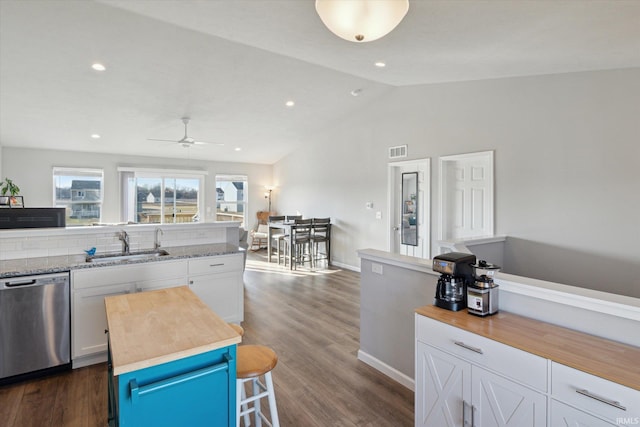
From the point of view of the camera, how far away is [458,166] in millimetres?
5078

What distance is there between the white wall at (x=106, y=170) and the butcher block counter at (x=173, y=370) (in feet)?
23.8

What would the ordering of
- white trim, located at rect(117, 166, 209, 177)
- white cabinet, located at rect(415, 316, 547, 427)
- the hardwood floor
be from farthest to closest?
white trim, located at rect(117, 166, 209, 177) < the hardwood floor < white cabinet, located at rect(415, 316, 547, 427)

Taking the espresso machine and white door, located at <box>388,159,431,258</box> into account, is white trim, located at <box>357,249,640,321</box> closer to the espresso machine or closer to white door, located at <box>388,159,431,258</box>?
the espresso machine

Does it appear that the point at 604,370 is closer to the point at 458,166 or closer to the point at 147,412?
the point at 147,412

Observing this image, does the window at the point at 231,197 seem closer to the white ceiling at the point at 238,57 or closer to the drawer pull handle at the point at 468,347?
the white ceiling at the point at 238,57

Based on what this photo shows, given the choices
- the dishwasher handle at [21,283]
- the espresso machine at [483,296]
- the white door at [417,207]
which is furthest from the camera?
the white door at [417,207]

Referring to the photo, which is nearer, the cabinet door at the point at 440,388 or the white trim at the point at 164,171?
the cabinet door at the point at 440,388

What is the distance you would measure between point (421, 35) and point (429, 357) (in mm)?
2609

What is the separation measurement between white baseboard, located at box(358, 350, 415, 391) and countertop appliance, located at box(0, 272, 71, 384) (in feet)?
8.25

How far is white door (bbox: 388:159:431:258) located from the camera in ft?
17.6

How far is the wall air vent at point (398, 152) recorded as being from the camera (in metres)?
5.69

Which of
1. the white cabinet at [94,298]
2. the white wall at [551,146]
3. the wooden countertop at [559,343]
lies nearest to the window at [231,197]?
Answer: the white wall at [551,146]

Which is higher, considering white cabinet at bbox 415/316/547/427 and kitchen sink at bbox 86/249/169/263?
kitchen sink at bbox 86/249/169/263

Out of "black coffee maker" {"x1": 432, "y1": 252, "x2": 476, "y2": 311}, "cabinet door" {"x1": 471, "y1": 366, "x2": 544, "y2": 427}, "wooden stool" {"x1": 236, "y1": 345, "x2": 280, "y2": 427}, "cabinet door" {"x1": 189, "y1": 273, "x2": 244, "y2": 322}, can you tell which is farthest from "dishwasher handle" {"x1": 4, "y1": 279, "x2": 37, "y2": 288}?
"cabinet door" {"x1": 471, "y1": 366, "x2": 544, "y2": 427}
